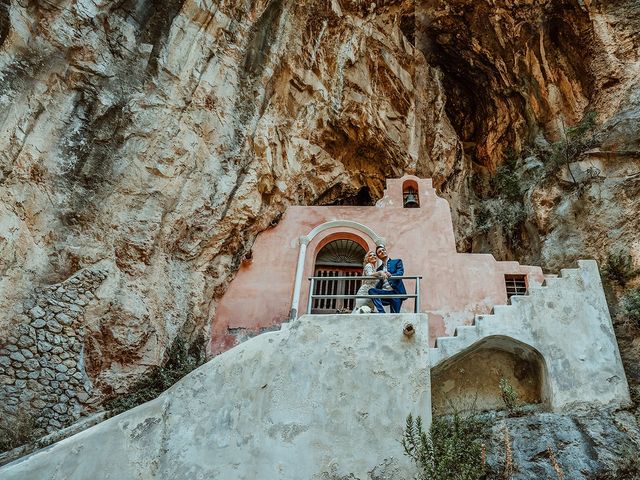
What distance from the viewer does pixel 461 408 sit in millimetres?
8938

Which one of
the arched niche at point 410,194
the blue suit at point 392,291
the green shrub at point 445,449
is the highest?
the arched niche at point 410,194

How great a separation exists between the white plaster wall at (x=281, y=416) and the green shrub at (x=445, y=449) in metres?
0.30

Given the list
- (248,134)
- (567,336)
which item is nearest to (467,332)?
(567,336)

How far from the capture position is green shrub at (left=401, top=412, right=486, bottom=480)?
265 inches

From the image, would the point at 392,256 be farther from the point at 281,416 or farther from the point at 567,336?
the point at 281,416

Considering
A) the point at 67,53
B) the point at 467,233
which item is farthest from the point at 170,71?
the point at 467,233

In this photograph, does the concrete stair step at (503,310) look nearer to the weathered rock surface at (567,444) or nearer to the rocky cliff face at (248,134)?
the weathered rock surface at (567,444)

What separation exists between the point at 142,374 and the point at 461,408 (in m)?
6.06

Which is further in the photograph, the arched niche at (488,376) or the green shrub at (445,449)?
the arched niche at (488,376)

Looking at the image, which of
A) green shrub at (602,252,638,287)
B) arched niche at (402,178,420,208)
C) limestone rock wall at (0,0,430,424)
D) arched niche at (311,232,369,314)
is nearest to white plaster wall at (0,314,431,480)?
limestone rock wall at (0,0,430,424)

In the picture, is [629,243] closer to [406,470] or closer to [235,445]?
[406,470]

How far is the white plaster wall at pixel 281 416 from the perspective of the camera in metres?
7.16

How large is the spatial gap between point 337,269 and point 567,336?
21.5 feet

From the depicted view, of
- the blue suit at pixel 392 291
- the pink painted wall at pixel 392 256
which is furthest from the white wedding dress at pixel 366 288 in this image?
the pink painted wall at pixel 392 256
